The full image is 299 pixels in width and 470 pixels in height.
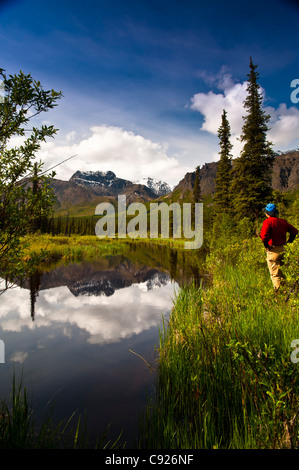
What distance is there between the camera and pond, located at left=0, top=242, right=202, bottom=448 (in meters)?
4.41

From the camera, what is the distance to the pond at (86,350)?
4410 millimetres

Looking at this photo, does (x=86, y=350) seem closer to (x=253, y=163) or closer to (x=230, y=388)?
(x=230, y=388)

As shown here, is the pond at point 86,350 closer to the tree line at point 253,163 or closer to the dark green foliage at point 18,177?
the dark green foliage at point 18,177

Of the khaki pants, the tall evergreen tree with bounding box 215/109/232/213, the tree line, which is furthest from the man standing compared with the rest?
the tall evergreen tree with bounding box 215/109/232/213

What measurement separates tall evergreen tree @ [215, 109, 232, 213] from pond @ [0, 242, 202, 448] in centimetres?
2274

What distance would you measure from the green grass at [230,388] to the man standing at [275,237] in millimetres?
1450

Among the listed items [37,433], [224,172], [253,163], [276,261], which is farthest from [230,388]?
[224,172]

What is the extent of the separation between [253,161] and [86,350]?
22.9m

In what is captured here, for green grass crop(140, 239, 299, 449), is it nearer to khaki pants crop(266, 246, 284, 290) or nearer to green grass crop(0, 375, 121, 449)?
green grass crop(0, 375, 121, 449)

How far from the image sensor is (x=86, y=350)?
687 centimetres

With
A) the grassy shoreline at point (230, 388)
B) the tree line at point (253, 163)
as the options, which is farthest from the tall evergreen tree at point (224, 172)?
the grassy shoreline at point (230, 388)
